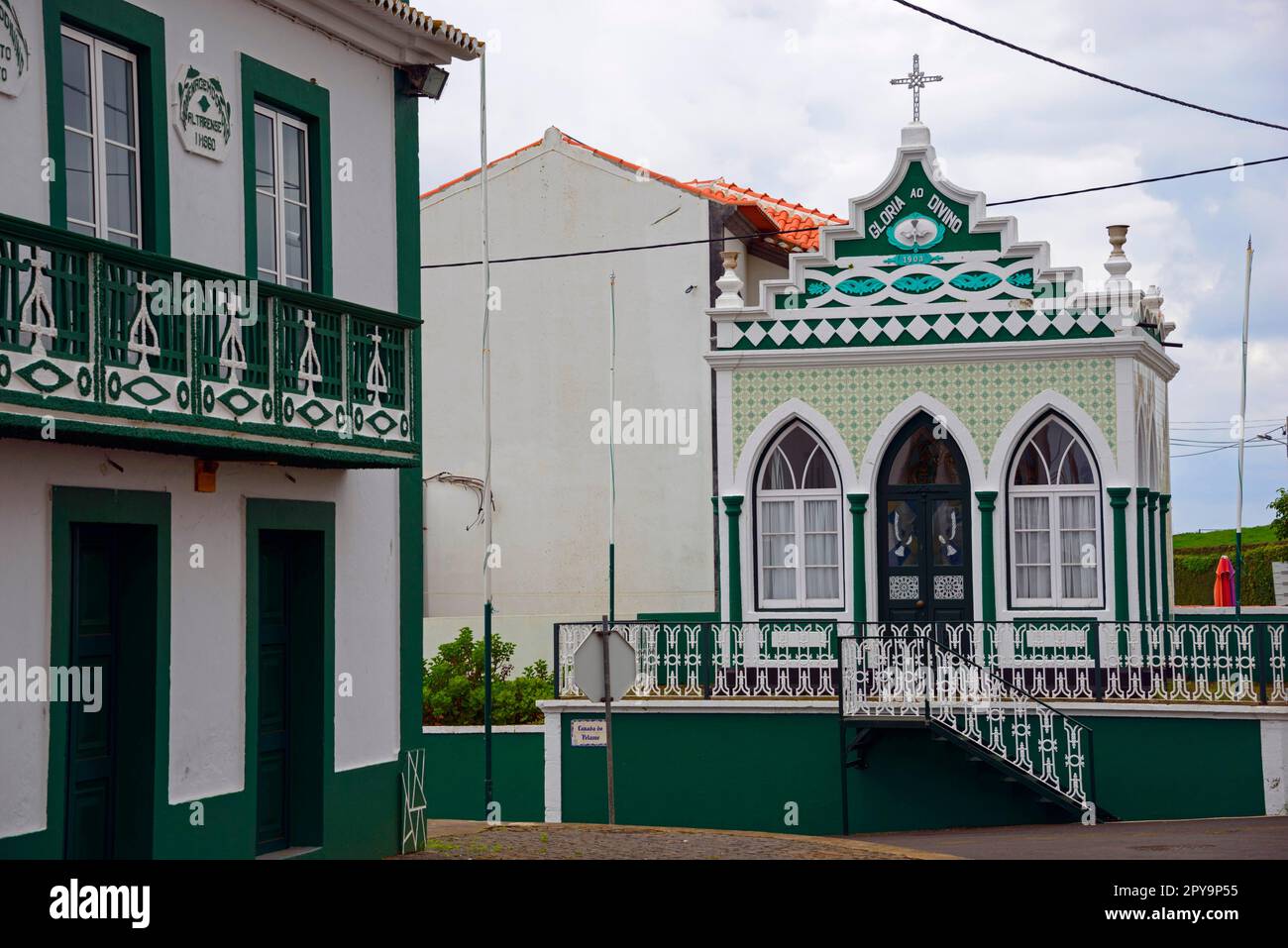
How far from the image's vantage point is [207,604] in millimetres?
11945

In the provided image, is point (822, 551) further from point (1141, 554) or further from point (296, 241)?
point (296, 241)

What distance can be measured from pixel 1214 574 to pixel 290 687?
3300 cm

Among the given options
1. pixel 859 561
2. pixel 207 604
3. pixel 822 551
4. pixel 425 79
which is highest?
pixel 425 79

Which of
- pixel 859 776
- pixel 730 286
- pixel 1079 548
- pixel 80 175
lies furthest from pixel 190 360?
pixel 1079 548

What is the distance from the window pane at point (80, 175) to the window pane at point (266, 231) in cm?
191

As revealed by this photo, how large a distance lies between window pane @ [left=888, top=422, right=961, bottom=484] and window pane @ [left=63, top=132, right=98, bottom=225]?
12.3 m

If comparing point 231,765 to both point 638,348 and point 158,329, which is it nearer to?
point 158,329

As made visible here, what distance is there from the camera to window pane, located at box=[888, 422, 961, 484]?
69.3ft

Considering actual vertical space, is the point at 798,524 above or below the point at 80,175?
below

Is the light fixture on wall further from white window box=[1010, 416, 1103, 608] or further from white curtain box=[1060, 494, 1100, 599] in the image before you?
white curtain box=[1060, 494, 1100, 599]

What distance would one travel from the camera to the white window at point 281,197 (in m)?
13.0

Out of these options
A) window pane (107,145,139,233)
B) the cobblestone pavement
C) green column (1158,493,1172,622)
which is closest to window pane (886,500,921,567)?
green column (1158,493,1172,622)

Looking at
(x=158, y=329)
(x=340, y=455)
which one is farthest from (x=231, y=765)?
(x=158, y=329)
